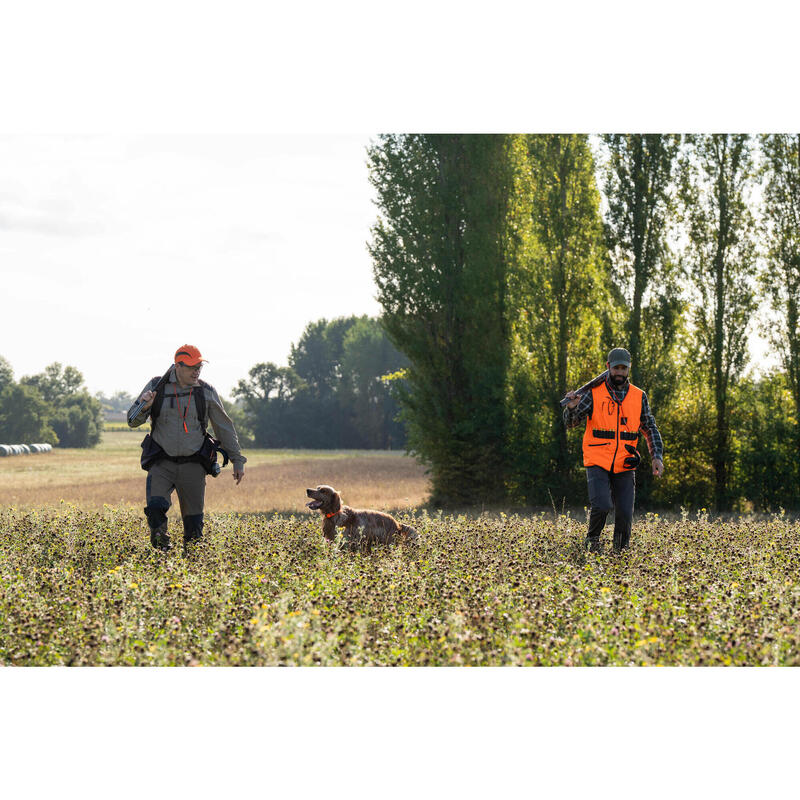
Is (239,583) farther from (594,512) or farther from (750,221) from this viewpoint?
(750,221)

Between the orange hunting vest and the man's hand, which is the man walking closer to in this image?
the man's hand

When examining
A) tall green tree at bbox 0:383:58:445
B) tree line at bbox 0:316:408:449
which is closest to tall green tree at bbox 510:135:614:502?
tall green tree at bbox 0:383:58:445

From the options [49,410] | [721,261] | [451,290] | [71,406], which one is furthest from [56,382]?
[721,261]

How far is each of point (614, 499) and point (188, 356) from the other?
15.2 ft

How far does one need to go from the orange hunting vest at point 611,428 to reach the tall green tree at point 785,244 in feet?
30.1

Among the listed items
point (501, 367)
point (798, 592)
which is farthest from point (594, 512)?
point (501, 367)

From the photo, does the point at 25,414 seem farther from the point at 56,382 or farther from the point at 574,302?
the point at 574,302

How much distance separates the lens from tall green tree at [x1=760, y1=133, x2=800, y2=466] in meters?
15.0

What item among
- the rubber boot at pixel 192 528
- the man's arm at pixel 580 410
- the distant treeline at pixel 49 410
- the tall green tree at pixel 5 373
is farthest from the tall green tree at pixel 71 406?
the man's arm at pixel 580 410

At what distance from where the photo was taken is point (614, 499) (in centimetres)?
789

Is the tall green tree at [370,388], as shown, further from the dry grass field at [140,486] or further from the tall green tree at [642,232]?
the tall green tree at [642,232]

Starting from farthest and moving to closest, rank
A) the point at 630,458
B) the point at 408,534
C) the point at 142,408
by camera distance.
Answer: the point at 408,534, the point at 630,458, the point at 142,408

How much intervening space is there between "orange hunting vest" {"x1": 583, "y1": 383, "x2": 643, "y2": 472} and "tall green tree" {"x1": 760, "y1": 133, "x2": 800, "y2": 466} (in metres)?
9.17

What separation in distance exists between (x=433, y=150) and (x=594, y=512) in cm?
1120
